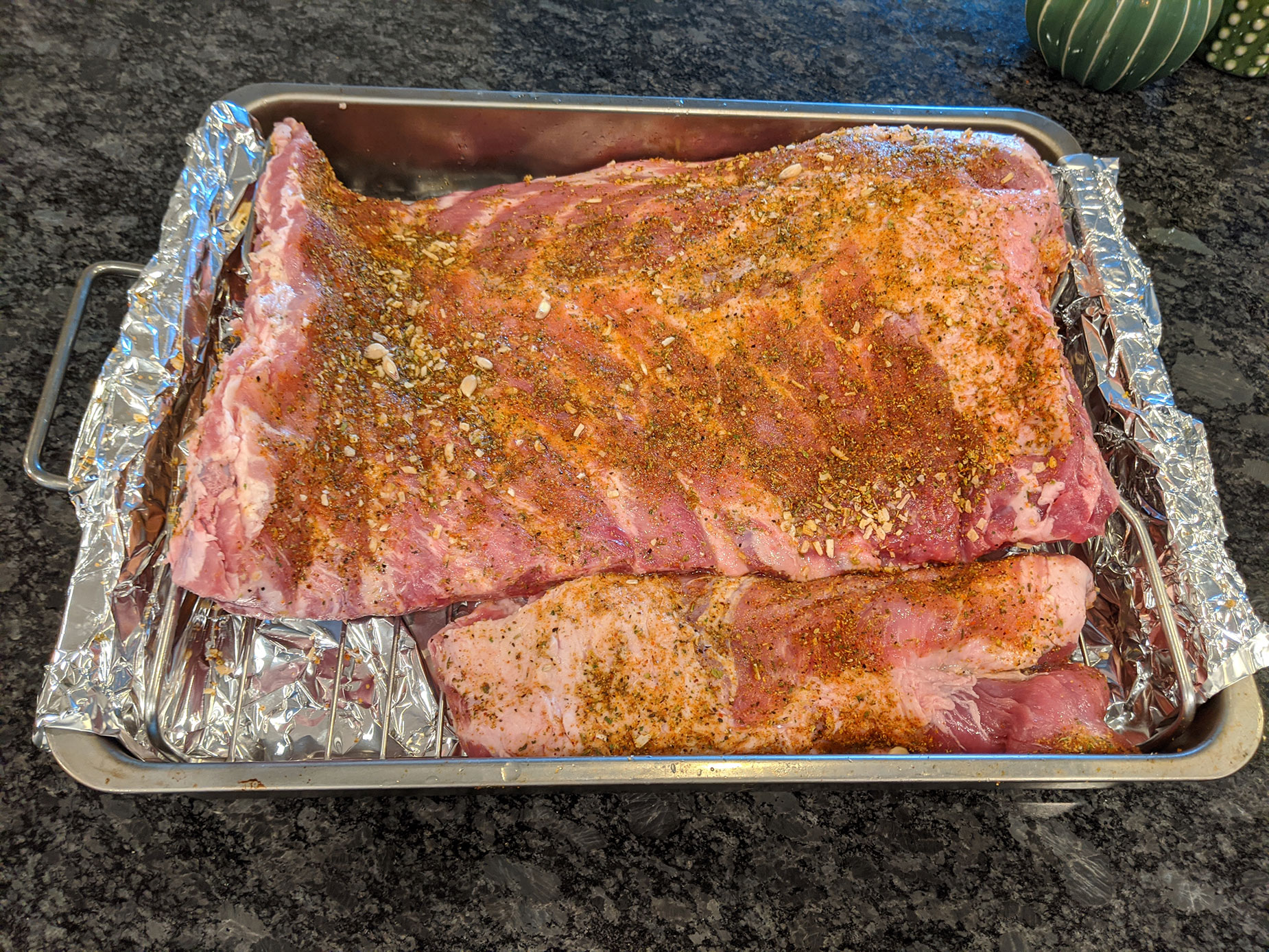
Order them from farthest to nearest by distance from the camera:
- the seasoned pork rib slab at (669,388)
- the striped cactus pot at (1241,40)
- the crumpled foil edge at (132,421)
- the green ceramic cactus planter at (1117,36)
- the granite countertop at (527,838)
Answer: the striped cactus pot at (1241,40), the green ceramic cactus planter at (1117,36), the seasoned pork rib slab at (669,388), the granite countertop at (527,838), the crumpled foil edge at (132,421)

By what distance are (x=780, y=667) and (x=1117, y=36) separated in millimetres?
2955

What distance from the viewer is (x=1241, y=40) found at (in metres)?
3.31

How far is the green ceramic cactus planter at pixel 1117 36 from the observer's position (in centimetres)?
287

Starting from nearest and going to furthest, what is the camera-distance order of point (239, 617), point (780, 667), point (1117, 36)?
point (780, 667)
point (239, 617)
point (1117, 36)

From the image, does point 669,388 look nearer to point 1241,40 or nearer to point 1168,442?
point 1168,442

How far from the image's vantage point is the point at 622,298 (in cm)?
230

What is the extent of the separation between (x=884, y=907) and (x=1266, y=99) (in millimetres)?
3954

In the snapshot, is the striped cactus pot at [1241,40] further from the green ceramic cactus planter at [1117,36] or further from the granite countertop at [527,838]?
the granite countertop at [527,838]

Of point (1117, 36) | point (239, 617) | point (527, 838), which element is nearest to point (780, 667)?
point (527, 838)

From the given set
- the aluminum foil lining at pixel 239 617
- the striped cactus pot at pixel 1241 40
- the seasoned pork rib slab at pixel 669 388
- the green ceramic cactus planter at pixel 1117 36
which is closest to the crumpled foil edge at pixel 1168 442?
the aluminum foil lining at pixel 239 617

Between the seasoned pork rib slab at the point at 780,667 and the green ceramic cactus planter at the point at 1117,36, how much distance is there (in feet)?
7.55

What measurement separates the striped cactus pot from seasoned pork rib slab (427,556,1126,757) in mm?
2869

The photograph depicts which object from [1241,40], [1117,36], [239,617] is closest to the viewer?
[239,617]

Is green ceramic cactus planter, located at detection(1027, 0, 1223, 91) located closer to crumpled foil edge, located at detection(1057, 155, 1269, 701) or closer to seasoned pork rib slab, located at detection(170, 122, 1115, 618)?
crumpled foil edge, located at detection(1057, 155, 1269, 701)
